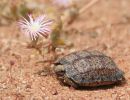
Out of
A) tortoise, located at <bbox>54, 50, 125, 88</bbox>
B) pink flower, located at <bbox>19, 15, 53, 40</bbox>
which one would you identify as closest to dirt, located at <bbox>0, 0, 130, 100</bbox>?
tortoise, located at <bbox>54, 50, 125, 88</bbox>

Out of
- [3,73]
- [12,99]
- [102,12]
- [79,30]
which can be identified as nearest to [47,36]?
[3,73]

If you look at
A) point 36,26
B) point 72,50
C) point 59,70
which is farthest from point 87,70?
point 72,50

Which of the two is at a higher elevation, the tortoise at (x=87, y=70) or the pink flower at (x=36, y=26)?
the pink flower at (x=36, y=26)

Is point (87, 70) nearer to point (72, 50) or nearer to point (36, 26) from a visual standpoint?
point (36, 26)

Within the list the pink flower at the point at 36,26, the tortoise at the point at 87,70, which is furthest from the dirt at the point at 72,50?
the pink flower at the point at 36,26

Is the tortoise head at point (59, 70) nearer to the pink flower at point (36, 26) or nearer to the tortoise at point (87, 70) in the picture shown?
the tortoise at point (87, 70)

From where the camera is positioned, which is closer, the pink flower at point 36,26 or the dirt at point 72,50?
the dirt at point 72,50
